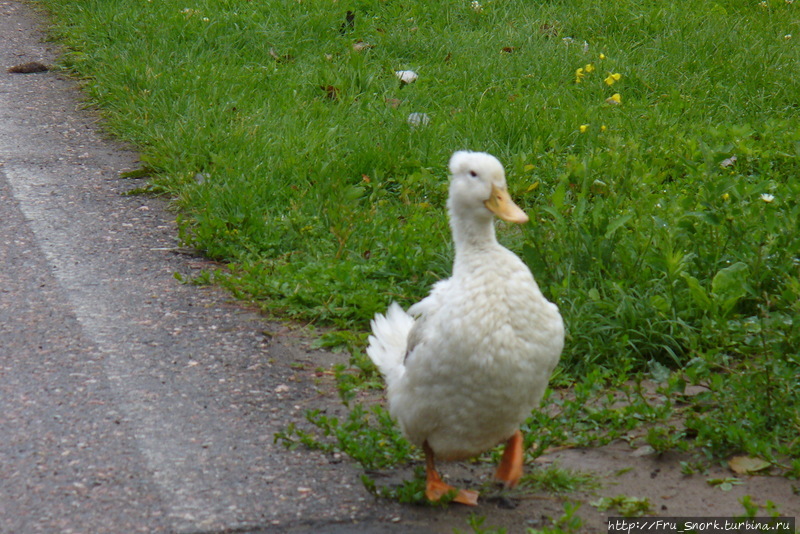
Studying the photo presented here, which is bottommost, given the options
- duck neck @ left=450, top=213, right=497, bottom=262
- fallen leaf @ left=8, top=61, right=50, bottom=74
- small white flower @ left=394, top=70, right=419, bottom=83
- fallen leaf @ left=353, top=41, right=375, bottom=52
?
fallen leaf @ left=8, top=61, right=50, bottom=74

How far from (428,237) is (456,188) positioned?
1.47 m

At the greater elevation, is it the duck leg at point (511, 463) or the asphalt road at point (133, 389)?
the duck leg at point (511, 463)

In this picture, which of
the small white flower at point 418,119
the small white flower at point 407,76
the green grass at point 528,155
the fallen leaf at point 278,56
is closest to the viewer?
the green grass at point 528,155

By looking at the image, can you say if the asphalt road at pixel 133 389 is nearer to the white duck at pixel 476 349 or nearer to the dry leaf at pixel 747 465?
the white duck at pixel 476 349

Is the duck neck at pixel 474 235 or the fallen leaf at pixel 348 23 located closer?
the duck neck at pixel 474 235

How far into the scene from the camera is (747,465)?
10.7 feet

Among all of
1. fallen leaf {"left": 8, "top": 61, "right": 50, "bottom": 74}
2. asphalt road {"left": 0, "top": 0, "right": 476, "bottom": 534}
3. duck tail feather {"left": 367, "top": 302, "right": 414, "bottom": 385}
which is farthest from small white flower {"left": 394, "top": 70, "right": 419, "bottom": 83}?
duck tail feather {"left": 367, "top": 302, "right": 414, "bottom": 385}

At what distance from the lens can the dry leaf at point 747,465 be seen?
3250 mm

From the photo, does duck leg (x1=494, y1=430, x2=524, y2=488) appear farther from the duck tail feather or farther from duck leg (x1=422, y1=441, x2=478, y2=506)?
the duck tail feather

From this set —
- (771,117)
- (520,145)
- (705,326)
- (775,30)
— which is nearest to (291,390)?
(705,326)

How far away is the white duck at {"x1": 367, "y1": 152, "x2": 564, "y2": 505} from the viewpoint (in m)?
2.99

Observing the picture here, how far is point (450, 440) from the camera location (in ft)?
10.3

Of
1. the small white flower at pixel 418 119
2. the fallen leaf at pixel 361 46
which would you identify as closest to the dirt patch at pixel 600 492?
the small white flower at pixel 418 119

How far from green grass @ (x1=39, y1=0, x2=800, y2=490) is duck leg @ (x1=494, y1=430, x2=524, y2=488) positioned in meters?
0.38
